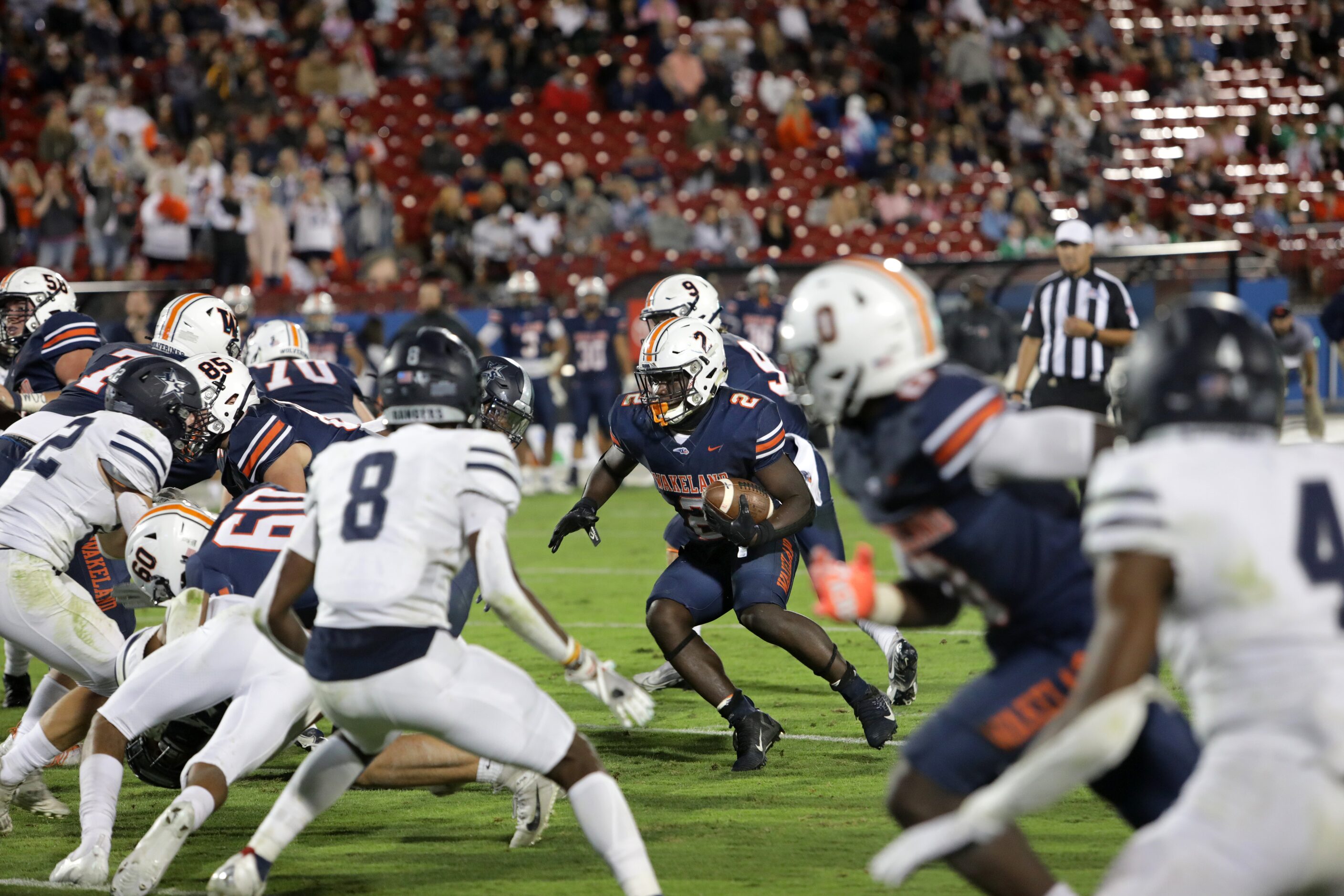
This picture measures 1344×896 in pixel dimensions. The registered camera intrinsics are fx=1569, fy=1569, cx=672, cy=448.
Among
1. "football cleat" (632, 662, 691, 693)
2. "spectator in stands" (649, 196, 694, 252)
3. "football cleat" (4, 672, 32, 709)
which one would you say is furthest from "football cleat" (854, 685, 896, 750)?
"spectator in stands" (649, 196, 694, 252)

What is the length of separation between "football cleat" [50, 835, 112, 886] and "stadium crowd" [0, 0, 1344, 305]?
1180cm

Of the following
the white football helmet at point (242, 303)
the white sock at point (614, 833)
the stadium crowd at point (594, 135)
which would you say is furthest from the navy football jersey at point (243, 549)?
the stadium crowd at point (594, 135)

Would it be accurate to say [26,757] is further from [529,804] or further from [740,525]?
[740,525]

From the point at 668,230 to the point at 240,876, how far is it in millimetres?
13705

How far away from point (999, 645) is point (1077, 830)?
155 centimetres

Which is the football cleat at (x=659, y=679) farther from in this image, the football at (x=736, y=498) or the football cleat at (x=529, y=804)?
the football cleat at (x=529, y=804)

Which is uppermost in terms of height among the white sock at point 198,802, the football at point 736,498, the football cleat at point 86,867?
the football at point 736,498

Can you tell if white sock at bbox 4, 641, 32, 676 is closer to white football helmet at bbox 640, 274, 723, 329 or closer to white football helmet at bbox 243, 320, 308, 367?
white football helmet at bbox 243, 320, 308, 367

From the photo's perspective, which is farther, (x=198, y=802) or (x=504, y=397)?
(x=504, y=397)

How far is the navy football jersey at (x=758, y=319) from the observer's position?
46.7 feet

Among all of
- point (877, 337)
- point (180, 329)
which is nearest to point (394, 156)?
point (180, 329)

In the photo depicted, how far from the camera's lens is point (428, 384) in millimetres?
3834

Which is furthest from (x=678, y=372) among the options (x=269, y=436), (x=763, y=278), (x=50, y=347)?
(x=763, y=278)

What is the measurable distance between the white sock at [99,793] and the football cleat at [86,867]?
4 cm
